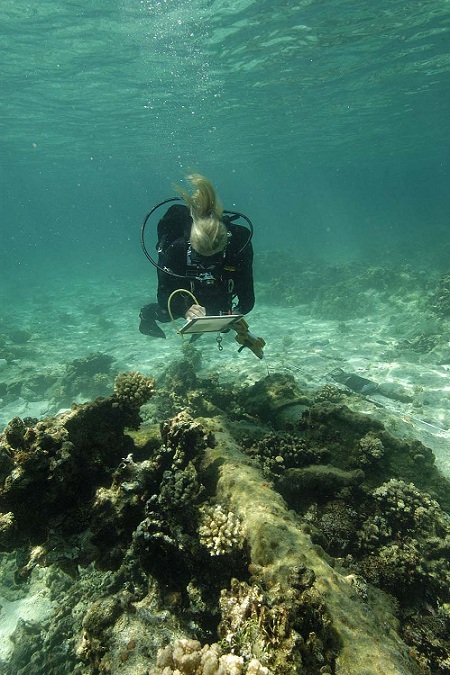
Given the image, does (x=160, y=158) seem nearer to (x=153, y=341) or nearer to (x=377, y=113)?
(x=377, y=113)

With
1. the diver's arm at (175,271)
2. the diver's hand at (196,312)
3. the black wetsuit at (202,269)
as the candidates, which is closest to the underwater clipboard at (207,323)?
the diver's hand at (196,312)

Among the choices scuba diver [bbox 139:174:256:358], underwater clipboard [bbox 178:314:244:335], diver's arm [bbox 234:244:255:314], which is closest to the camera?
underwater clipboard [bbox 178:314:244:335]

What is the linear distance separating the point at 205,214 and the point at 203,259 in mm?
887

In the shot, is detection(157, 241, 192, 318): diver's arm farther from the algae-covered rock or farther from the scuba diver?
the algae-covered rock

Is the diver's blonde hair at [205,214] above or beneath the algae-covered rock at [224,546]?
above

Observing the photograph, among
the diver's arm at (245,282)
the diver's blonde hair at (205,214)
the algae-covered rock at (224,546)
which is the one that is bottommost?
the algae-covered rock at (224,546)

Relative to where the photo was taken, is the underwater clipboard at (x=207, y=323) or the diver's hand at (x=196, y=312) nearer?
the underwater clipboard at (x=207, y=323)

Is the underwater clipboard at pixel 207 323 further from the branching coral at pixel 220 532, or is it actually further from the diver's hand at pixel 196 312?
the branching coral at pixel 220 532

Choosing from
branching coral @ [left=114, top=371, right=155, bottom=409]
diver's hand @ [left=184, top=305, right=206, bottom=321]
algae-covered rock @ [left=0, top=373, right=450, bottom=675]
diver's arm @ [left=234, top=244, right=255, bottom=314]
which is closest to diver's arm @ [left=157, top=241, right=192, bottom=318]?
diver's hand @ [left=184, top=305, right=206, bottom=321]

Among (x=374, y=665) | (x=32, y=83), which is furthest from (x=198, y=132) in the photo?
(x=374, y=665)

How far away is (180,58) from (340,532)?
88.6ft

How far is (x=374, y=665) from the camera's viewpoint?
244cm

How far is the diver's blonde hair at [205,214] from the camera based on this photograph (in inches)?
200

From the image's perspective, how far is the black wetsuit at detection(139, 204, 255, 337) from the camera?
6027 mm
